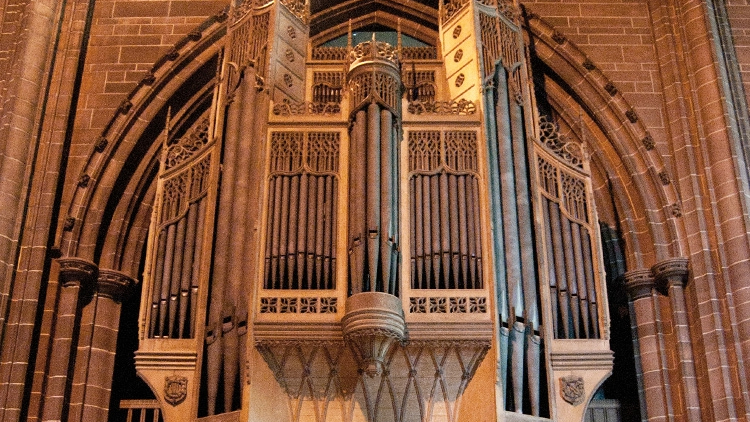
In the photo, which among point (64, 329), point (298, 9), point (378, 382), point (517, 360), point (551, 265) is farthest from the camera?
point (298, 9)

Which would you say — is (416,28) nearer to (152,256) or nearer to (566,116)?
(566,116)

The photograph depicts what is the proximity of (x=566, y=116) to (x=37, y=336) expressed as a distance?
31.2 feet

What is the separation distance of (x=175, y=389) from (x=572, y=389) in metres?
5.21

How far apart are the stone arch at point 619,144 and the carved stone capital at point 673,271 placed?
27 centimetres

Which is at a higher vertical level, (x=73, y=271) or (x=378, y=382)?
(x=73, y=271)

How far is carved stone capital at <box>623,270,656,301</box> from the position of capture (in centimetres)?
1719

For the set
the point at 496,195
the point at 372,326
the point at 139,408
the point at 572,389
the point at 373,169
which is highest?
the point at 373,169

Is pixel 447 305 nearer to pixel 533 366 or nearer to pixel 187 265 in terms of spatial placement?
pixel 533 366

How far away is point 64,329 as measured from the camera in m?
16.4

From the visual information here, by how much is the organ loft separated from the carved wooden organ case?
36mm

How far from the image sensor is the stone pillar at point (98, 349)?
16141 millimetres

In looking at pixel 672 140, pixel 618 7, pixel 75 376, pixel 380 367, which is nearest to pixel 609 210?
pixel 672 140

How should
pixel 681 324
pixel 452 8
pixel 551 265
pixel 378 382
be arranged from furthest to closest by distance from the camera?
pixel 452 8 < pixel 681 324 < pixel 551 265 < pixel 378 382

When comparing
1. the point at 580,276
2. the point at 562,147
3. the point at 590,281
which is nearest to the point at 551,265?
the point at 580,276
